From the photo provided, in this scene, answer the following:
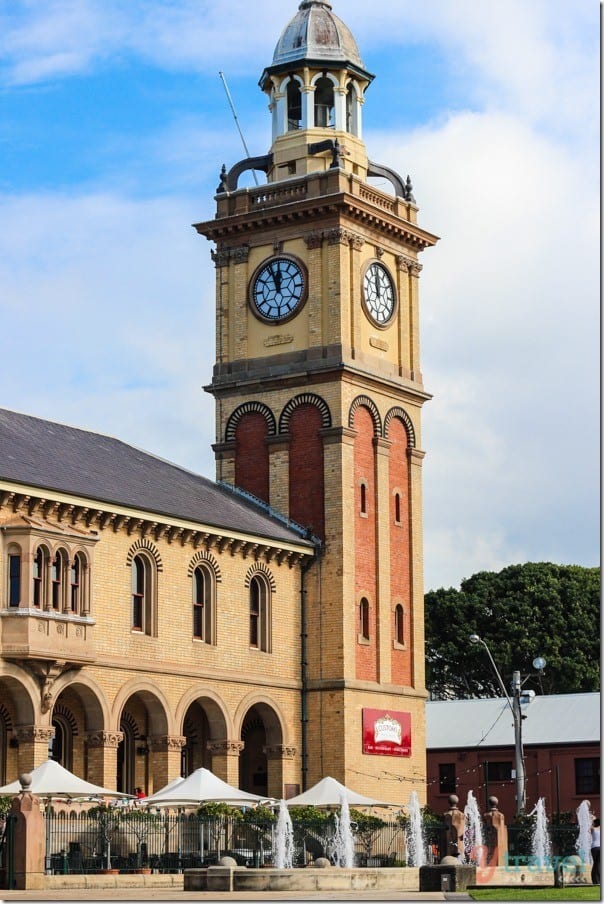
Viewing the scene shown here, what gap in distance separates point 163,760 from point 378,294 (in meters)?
19.2

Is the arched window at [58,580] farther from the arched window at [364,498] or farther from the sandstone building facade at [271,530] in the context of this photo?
the arched window at [364,498]

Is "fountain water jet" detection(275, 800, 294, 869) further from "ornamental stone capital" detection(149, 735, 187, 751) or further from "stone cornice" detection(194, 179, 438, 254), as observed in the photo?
"stone cornice" detection(194, 179, 438, 254)

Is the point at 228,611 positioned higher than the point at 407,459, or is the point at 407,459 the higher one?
the point at 407,459

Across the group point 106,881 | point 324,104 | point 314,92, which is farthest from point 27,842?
point 324,104

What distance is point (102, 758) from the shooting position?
4931 cm

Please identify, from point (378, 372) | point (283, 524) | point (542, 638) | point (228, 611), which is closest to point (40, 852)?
point (228, 611)

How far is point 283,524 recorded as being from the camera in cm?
5991

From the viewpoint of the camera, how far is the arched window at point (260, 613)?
56812 millimetres

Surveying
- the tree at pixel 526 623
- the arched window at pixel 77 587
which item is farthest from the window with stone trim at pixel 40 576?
the tree at pixel 526 623

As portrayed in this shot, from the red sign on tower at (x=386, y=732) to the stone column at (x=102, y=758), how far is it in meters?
11.0

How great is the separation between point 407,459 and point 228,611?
10892 mm

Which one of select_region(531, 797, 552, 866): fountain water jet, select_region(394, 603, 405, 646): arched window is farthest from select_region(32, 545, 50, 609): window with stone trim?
Result: select_region(394, 603, 405, 646): arched window

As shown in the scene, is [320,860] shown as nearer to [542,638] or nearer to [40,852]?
[40,852]

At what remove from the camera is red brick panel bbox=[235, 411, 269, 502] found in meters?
61.3
